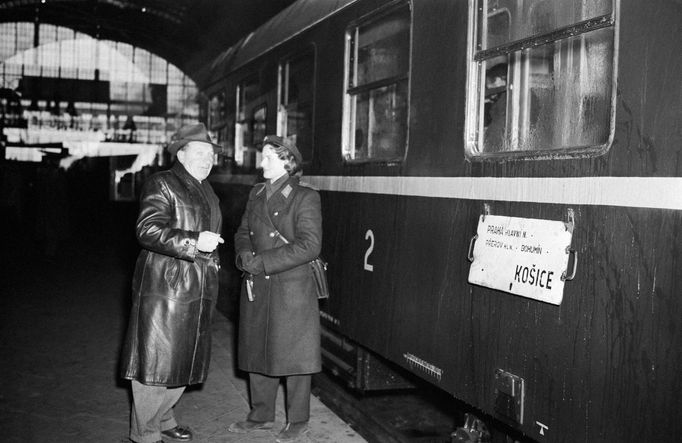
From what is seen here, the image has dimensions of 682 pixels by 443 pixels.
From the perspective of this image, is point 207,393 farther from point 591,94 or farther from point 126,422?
point 591,94

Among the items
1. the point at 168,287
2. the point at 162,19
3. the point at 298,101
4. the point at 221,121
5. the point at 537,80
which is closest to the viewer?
the point at 537,80

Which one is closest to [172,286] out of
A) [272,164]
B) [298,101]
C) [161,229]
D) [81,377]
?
[161,229]

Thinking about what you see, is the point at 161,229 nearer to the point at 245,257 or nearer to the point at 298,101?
the point at 245,257

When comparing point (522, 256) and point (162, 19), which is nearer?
point (522, 256)

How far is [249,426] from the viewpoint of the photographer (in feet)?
16.2

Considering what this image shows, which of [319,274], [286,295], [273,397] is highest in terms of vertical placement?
[319,274]

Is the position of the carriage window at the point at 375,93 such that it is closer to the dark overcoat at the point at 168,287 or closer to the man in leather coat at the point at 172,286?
the man in leather coat at the point at 172,286

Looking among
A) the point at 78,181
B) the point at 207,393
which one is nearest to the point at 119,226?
the point at 78,181

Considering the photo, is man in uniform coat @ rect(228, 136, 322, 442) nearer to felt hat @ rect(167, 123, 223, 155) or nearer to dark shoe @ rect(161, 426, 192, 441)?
felt hat @ rect(167, 123, 223, 155)

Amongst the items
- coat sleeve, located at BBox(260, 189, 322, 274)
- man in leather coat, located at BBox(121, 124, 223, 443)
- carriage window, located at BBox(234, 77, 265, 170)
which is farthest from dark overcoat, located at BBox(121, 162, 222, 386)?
carriage window, located at BBox(234, 77, 265, 170)

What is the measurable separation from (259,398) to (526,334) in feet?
7.01

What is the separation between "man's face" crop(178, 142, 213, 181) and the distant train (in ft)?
3.78

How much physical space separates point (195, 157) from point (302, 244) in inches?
32.2

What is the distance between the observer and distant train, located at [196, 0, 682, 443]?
8.97 feet
